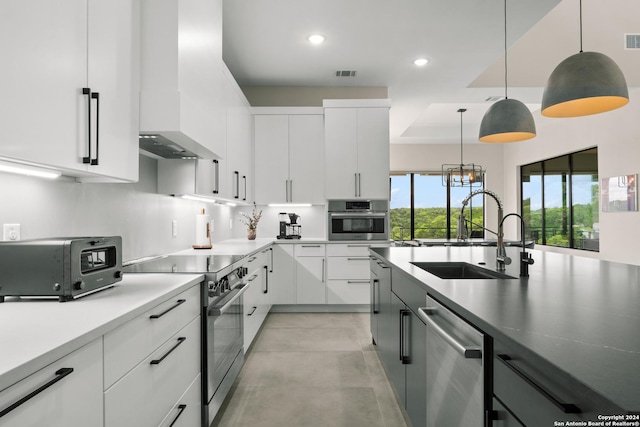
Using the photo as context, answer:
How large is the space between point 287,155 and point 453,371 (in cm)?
382

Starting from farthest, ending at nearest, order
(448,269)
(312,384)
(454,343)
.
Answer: (312,384) → (448,269) → (454,343)

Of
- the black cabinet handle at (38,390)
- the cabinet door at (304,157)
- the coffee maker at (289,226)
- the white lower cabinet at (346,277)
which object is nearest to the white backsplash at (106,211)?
the black cabinet handle at (38,390)

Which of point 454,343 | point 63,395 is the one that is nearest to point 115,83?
point 63,395

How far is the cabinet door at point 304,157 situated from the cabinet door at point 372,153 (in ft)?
1.66

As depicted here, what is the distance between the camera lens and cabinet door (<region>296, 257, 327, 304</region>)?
453 cm

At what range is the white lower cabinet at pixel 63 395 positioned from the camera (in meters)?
0.73

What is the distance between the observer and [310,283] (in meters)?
4.53

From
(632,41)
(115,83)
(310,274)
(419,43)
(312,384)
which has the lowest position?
(312,384)

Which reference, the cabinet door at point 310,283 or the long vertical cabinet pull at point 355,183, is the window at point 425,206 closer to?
the long vertical cabinet pull at point 355,183

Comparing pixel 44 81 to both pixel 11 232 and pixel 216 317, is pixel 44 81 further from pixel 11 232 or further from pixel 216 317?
pixel 216 317

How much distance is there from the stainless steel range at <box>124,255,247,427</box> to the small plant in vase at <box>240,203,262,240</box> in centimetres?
201

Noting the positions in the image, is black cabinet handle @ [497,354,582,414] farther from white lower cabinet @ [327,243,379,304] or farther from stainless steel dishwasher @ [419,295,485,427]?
white lower cabinet @ [327,243,379,304]

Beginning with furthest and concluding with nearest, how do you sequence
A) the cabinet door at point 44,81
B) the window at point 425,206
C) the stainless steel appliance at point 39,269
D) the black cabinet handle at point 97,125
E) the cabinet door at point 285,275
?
the window at point 425,206, the cabinet door at point 285,275, the black cabinet handle at point 97,125, the stainless steel appliance at point 39,269, the cabinet door at point 44,81

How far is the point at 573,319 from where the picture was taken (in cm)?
99
